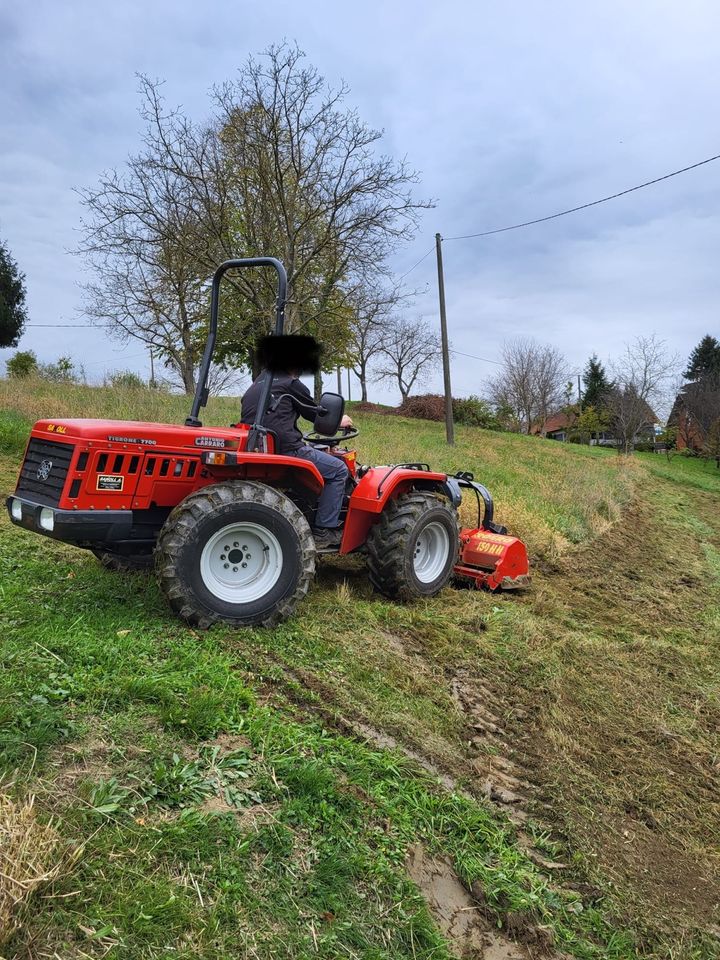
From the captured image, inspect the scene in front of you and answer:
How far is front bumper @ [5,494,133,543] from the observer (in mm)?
3717

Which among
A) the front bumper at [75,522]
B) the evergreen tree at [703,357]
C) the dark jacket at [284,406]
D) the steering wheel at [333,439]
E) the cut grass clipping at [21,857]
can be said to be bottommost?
the cut grass clipping at [21,857]

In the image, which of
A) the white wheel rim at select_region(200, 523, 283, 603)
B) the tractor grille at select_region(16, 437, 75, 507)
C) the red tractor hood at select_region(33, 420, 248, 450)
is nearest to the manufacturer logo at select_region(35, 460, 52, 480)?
the tractor grille at select_region(16, 437, 75, 507)

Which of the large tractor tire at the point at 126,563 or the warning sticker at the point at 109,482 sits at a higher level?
the warning sticker at the point at 109,482

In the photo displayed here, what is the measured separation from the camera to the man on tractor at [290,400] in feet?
15.1

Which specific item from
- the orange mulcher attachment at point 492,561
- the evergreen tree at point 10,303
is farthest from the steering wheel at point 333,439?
the evergreen tree at point 10,303

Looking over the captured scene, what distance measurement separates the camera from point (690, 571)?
28.9 feet

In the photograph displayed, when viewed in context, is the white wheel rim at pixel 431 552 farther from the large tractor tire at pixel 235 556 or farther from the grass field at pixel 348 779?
the large tractor tire at pixel 235 556

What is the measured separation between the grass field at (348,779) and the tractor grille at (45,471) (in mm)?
671

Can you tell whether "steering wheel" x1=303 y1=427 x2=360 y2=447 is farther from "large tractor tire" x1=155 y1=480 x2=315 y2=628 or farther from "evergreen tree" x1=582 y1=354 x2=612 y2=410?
"evergreen tree" x1=582 y1=354 x2=612 y2=410

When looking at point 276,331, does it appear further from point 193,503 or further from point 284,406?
point 193,503

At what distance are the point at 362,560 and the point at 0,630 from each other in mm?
3485

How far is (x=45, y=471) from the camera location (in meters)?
3.96

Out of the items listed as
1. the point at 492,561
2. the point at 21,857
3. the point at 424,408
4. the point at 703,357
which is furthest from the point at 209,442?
the point at 703,357

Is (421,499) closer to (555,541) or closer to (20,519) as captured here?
(20,519)
